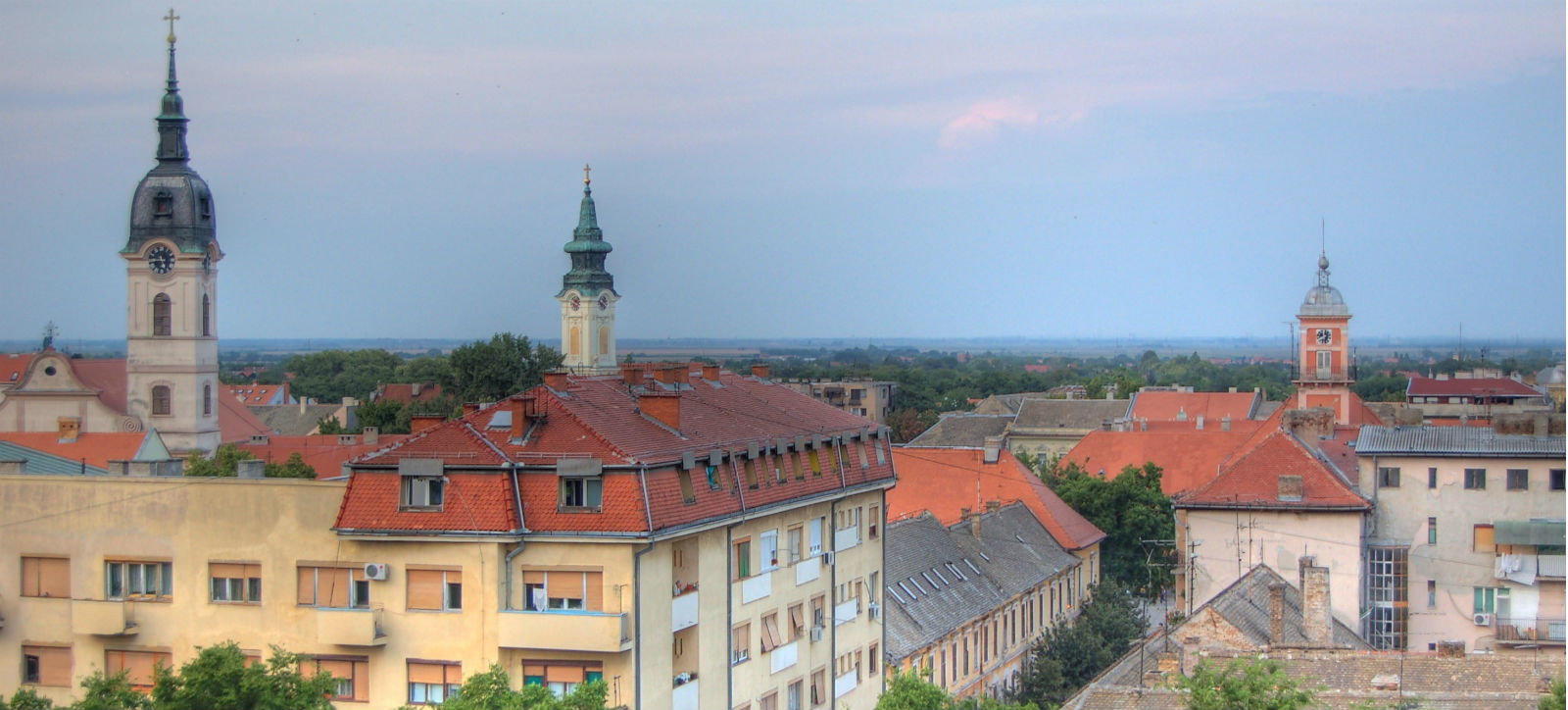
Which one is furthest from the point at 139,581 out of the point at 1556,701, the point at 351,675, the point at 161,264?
the point at 161,264

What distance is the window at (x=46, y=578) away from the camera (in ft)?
80.6

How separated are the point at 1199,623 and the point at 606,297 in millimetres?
→ 70461

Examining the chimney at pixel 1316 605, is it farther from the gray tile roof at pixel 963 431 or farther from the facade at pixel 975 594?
the gray tile roof at pixel 963 431

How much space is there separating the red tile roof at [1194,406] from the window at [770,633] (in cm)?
7788

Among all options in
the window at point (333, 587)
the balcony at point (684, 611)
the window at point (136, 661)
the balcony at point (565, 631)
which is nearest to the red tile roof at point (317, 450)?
the window at point (136, 661)

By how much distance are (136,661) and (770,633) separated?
10018mm

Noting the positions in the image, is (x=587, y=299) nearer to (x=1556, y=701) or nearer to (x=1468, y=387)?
(x=1468, y=387)

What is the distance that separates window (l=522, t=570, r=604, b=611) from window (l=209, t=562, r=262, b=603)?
461cm

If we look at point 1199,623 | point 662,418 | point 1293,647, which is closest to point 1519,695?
point 1293,647

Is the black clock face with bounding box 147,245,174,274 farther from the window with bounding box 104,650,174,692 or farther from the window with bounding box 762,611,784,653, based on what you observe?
the window with bounding box 762,611,784,653

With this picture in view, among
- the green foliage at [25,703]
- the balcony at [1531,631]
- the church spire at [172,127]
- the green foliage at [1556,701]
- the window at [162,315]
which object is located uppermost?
the church spire at [172,127]

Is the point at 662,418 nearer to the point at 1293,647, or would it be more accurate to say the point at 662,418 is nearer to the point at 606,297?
the point at 1293,647

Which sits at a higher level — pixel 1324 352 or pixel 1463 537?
pixel 1324 352

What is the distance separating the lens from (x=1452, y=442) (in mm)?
40656
